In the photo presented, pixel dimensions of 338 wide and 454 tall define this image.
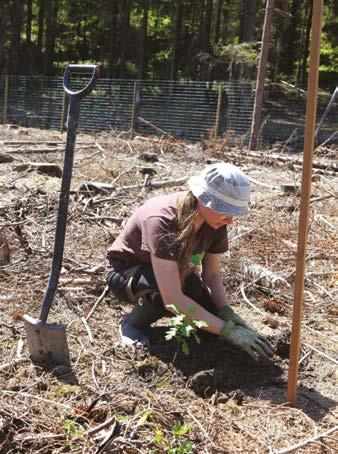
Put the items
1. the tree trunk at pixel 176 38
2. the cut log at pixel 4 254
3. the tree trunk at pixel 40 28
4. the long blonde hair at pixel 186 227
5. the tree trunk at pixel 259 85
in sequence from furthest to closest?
the tree trunk at pixel 40 28 → the tree trunk at pixel 176 38 → the tree trunk at pixel 259 85 → the cut log at pixel 4 254 → the long blonde hair at pixel 186 227

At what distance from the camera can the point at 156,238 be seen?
2.73 metres

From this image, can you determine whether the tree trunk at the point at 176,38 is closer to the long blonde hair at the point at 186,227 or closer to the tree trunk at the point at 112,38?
the tree trunk at the point at 112,38

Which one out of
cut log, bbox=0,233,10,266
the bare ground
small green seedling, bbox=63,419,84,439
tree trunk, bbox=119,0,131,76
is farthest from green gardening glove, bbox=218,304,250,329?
tree trunk, bbox=119,0,131,76

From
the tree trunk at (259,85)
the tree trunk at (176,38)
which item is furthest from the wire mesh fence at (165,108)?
the tree trunk at (176,38)

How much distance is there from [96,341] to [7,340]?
447mm

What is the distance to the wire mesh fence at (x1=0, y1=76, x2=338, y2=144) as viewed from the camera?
1450cm

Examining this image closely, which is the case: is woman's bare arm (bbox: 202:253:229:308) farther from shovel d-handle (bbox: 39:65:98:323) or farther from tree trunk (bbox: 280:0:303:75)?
tree trunk (bbox: 280:0:303:75)

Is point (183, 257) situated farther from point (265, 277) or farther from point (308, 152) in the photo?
A: point (265, 277)

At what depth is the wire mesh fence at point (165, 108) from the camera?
14.5 m

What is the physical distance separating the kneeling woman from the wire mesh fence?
364 inches

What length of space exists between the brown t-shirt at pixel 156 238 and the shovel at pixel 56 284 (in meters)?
0.41

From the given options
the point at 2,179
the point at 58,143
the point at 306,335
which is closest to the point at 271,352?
the point at 306,335

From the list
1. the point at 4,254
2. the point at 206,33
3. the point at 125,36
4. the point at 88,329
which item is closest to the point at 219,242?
the point at 88,329

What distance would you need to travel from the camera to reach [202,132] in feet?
49.0
